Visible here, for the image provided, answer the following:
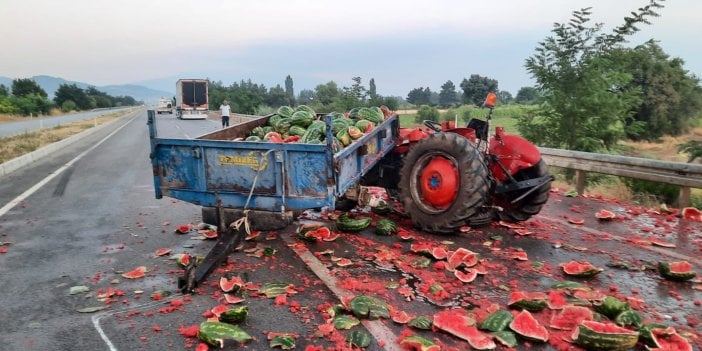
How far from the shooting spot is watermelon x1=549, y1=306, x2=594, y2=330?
14.2 feet

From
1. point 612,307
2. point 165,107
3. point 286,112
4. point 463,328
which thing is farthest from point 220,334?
point 165,107

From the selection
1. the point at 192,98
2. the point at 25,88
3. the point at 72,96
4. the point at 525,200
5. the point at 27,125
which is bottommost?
the point at 27,125

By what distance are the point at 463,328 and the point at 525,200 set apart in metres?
3.81

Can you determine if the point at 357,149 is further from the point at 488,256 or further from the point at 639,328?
the point at 639,328

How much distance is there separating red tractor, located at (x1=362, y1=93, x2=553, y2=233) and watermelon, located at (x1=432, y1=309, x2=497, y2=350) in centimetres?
247

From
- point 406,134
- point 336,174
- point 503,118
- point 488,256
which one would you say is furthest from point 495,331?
point 503,118

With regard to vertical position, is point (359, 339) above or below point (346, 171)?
below

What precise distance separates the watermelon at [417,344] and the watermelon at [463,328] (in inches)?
10.9

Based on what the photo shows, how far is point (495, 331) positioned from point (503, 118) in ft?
167

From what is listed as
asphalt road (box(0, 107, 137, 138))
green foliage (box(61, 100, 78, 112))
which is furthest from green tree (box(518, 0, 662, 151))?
green foliage (box(61, 100, 78, 112))

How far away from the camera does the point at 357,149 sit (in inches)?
274

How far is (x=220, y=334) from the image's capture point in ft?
13.3

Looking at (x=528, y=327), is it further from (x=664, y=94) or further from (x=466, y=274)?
(x=664, y=94)

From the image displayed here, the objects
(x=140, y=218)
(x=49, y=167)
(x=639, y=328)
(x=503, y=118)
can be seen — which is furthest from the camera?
(x=503, y=118)
